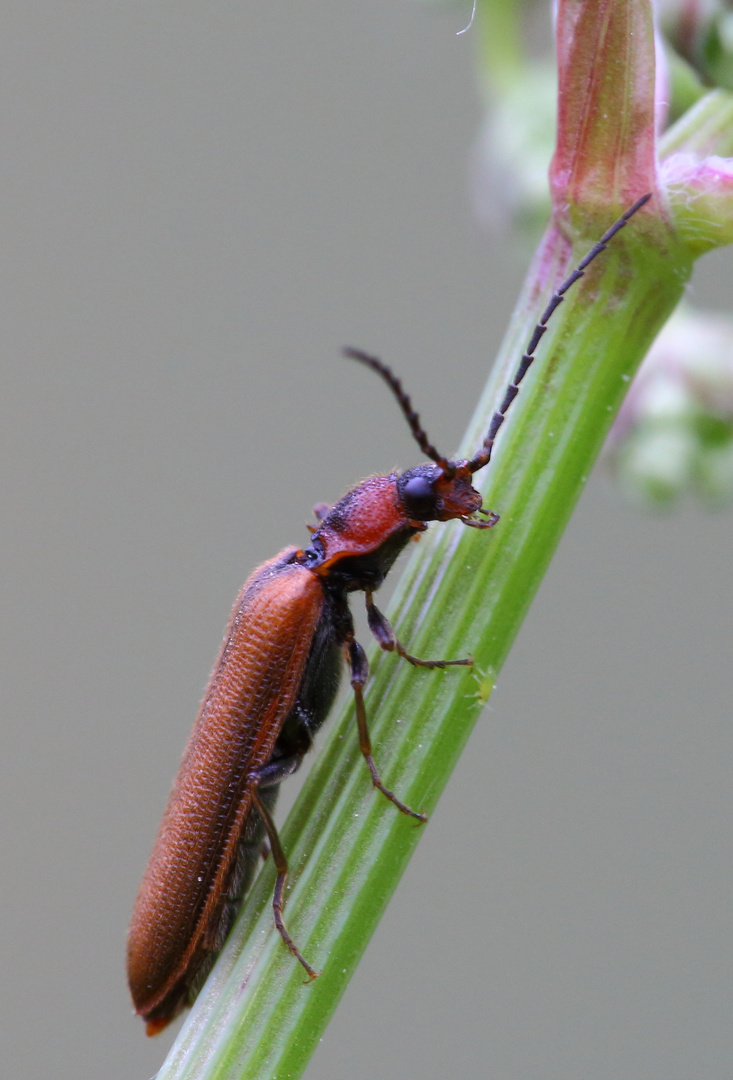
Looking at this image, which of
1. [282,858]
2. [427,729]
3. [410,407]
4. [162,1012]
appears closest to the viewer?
[427,729]

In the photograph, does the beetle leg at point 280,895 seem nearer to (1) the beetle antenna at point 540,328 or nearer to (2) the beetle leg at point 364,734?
(2) the beetle leg at point 364,734

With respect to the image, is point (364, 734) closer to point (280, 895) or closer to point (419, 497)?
point (280, 895)

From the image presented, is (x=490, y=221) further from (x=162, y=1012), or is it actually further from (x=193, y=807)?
(x=162, y=1012)

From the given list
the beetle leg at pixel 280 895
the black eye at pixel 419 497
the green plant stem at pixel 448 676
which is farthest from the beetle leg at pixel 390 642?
the beetle leg at pixel 280 895

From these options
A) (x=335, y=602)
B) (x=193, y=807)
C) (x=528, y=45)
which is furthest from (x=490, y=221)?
(x=193, y=807)

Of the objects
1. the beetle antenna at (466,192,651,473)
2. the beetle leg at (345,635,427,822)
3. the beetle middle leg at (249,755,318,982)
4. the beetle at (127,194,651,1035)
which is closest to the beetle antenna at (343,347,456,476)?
the beetle at (127,194,651,1035)

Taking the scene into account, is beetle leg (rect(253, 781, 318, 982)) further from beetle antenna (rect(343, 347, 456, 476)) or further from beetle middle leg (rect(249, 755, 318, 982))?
beetle antenna (rect(343, 347, 456, 476))

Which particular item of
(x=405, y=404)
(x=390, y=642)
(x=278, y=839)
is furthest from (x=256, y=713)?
(x=405, y=404)
